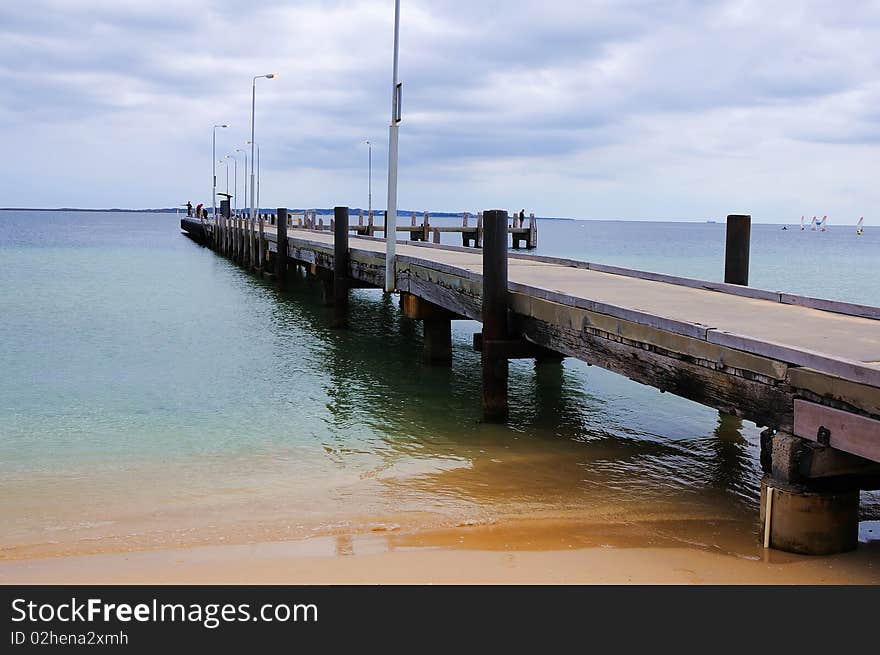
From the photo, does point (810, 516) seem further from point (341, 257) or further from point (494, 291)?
point (341, 257)

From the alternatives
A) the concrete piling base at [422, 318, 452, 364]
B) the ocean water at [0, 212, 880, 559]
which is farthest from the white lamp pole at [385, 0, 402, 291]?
the ocean water at [0, 212, 880, 559]

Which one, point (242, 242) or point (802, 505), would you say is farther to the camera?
point (242, 242)

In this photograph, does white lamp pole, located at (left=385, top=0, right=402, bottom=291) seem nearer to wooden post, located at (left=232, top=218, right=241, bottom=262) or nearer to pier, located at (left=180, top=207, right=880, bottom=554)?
pier, located at (left=180, top=207, right=880, bottom=554)

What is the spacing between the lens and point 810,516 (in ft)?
18.8

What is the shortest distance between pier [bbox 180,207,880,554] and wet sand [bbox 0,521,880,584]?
32 cm

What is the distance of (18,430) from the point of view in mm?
10086

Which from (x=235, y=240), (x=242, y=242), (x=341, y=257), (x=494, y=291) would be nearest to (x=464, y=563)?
(x=494, y=291)

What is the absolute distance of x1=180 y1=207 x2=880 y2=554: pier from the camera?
5469 mm

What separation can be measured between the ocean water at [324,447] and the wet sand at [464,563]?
24cm

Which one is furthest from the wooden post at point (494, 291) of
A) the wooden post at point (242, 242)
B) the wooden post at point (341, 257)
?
the wooden post at point (242, 242)

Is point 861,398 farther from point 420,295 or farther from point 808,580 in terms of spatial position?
point 420,295

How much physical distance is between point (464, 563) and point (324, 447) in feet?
12.6
